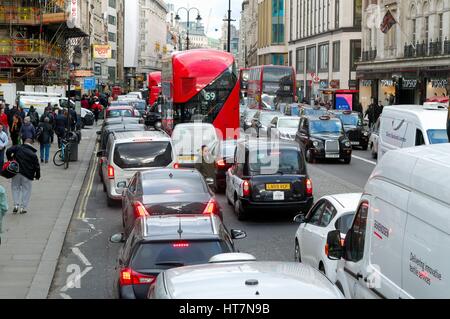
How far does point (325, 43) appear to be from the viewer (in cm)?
8575

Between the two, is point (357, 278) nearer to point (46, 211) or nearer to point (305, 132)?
point (46, 211)

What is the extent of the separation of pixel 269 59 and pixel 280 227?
10009cm

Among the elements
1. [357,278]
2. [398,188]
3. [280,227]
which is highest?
[398,188]

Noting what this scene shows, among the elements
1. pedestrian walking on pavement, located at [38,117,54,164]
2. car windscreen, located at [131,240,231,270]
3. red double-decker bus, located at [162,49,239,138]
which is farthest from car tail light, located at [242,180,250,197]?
red double-decker bus, located at [162,49,239,138]

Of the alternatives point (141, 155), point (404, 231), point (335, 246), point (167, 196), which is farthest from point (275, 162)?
point (404, 231)

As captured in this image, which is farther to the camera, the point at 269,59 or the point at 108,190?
the point at 269,59

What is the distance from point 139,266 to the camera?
8.86 m

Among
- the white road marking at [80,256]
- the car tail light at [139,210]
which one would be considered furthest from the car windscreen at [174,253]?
the white road marking at [80,256]

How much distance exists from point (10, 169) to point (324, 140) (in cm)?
1610

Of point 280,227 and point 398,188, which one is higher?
point 398,188

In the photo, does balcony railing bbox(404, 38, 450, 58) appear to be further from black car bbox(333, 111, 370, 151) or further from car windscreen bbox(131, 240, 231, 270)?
car windscreen bbox(131, 240, 231, 270)

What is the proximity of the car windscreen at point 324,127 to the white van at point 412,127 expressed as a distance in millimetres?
7520

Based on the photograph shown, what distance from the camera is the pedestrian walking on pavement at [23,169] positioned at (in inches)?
676
